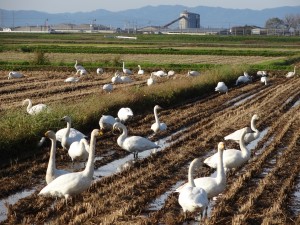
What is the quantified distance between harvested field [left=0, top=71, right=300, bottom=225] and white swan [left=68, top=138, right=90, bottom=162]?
36cm

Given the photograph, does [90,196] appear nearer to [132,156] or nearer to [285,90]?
[132,156]

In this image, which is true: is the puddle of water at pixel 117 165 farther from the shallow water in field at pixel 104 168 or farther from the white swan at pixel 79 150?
the white swan at pixel 79 150

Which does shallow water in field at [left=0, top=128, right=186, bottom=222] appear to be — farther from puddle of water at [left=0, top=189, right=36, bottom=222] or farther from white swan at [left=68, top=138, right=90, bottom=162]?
white swan at [left=68, top=138, right=90, bottom=162]

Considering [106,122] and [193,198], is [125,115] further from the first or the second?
[193,198]

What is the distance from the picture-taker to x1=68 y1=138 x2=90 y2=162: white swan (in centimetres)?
1100

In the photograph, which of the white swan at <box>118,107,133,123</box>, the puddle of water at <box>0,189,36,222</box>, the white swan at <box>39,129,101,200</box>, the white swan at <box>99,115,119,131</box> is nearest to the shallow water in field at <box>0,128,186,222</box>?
the puddle of water at <box>0,189,36,222</box>

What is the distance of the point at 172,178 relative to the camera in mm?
10516

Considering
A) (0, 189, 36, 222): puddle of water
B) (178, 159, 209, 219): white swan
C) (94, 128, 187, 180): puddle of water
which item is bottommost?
(94, 128, 187, 180): puddle of water

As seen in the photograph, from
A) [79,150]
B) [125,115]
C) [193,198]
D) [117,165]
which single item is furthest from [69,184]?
[125,115]

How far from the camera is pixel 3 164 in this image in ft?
37.8

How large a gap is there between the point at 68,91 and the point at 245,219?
59.6 ft

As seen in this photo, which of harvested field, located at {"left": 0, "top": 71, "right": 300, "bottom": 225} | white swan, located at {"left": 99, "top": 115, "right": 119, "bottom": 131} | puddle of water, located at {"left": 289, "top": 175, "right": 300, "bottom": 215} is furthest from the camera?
white swan, located at {"left": 99, "top": 115, "right": 119, "bottom": 131}

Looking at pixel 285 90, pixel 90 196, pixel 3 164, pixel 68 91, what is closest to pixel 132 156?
pixel 3 164

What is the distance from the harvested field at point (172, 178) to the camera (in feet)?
26.6
